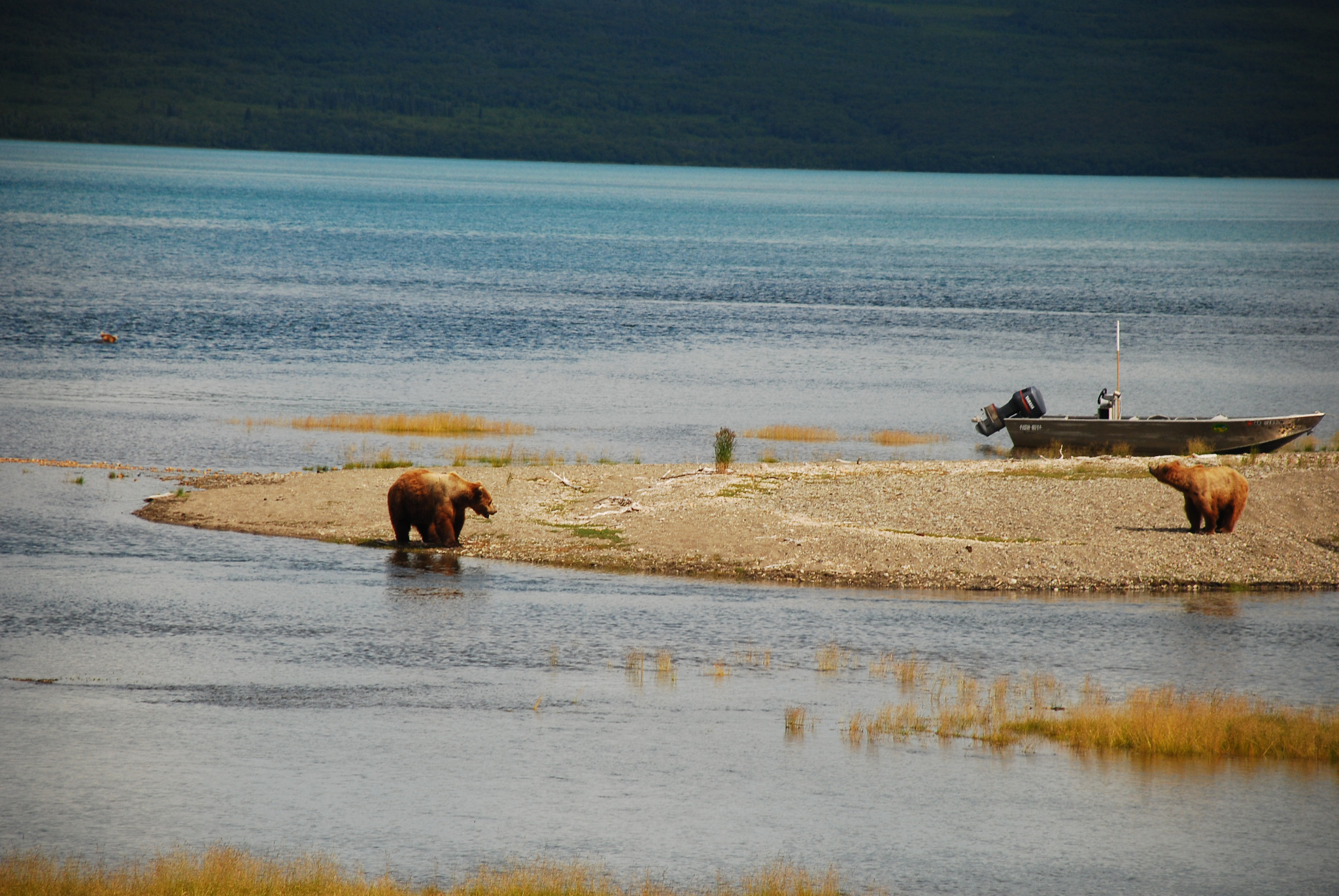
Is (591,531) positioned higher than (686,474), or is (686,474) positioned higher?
(686,474)

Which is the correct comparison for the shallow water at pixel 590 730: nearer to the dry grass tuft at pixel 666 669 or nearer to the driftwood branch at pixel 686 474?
the dry grass tuft at pixel 666 669

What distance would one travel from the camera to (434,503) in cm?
3066

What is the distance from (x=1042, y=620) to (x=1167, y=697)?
16.6 ft

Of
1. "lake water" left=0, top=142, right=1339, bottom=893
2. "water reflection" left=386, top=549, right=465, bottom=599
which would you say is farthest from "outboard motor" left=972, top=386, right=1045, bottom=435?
"water reflection" left=386, top=549, right=465, bottom=599

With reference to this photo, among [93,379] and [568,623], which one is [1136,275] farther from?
[568,623]

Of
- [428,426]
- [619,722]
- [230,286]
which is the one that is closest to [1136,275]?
[230,286]

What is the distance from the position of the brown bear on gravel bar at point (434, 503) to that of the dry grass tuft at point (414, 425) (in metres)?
16.1

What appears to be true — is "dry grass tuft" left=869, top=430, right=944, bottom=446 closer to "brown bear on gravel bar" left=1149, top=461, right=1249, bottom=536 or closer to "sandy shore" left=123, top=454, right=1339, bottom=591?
"sandy shore" left=123, top=454, right=1339, bottom=591

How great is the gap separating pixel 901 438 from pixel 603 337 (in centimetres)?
3239

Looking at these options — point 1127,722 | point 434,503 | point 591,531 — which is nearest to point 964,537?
point 591,531

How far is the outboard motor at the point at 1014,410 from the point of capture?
44.8 meters

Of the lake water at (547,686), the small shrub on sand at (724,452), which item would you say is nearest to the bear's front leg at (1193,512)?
the lake water at (547,686)

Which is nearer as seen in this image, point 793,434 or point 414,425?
point 414,425

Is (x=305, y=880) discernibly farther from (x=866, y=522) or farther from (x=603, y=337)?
(x=603, y=337)
